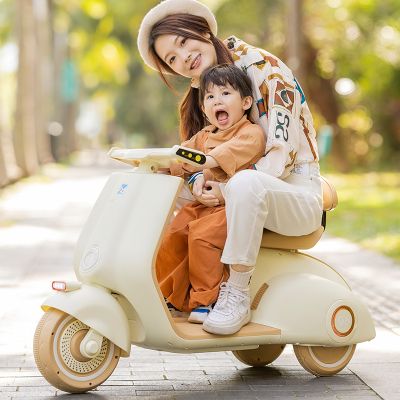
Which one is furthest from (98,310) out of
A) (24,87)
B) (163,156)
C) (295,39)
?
(24,87)

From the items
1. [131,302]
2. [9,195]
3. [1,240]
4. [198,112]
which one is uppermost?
[198,112]

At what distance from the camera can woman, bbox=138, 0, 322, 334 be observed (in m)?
2.91

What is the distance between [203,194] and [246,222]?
348 millimetres

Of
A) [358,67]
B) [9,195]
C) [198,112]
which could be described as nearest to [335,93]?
[358,67]

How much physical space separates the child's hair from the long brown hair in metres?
0.21

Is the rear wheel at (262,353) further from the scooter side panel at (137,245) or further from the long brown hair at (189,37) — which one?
the long brown hair at (189,37)

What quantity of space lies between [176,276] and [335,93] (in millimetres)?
19839

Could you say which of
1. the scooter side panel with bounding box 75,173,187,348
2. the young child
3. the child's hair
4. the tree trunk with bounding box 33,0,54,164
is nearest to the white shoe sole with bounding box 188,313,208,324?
the young child

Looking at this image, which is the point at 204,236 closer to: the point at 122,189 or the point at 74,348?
the point at 122,189

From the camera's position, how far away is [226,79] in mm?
3166

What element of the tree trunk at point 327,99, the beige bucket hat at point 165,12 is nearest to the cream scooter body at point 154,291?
the beige bucket hat at point 165,12

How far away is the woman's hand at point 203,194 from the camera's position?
3145mm

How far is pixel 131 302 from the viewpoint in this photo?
2836mm

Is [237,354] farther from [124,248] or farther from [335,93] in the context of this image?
[335,93]
